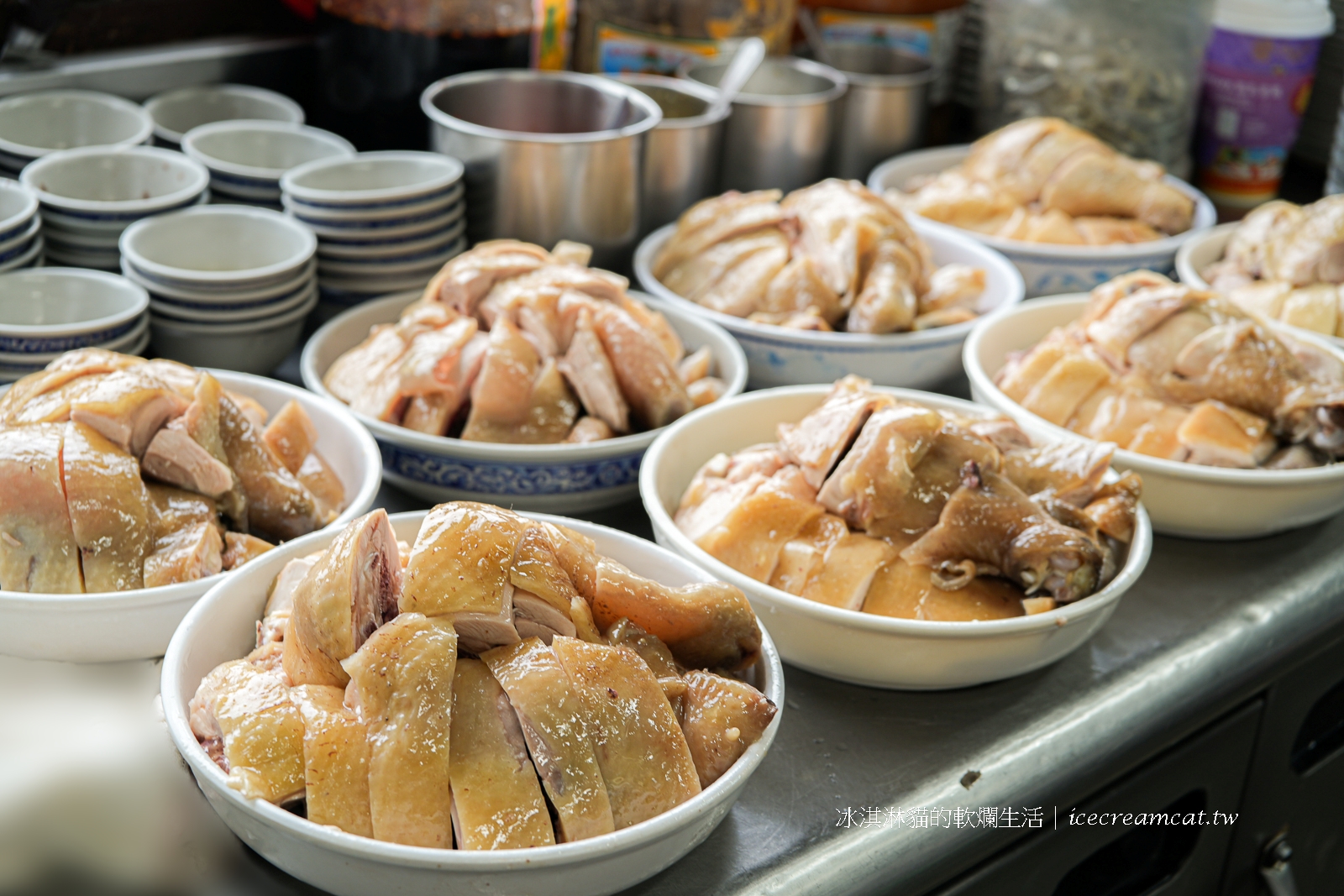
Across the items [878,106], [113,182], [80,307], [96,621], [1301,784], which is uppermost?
[878,106]

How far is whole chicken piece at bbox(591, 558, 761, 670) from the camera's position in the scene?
3.61ft

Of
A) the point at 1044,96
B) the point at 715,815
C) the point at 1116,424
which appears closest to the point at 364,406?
the point at 715,815

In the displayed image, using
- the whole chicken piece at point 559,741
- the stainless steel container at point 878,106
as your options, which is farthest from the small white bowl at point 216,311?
the stainless steel container at point 878,106

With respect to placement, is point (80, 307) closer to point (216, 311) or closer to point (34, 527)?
point (216, 311)

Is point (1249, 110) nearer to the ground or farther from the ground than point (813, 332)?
farther from the ground

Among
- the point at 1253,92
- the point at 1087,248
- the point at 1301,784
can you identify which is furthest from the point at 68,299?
the point at 1253,92

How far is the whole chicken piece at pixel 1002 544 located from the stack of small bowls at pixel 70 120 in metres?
1.46

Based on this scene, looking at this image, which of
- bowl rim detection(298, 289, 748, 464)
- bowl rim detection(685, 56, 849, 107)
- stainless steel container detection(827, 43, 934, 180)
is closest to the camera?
bowl rim detection(298, 289, 748, 464)

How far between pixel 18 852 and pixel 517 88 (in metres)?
1.58

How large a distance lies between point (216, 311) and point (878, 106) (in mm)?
1503

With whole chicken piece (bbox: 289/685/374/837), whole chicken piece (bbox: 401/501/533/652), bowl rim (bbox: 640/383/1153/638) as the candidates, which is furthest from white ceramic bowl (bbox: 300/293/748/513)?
whole chicken piece (bbox: 289/685/374/837)

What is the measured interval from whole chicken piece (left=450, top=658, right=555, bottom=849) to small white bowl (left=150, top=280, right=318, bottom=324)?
89 cm

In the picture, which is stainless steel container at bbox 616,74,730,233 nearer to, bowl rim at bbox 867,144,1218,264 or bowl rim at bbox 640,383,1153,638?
bowl rim at bbox 867,144,1218,264

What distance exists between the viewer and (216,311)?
1.68 metres
